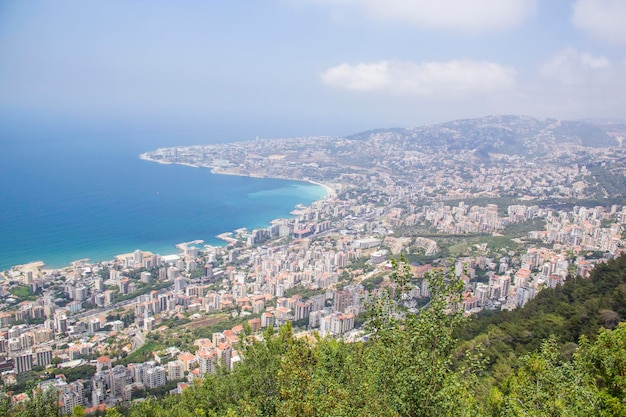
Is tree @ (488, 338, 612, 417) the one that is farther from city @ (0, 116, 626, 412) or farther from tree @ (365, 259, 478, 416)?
city @ (0, 116, 626, 412)

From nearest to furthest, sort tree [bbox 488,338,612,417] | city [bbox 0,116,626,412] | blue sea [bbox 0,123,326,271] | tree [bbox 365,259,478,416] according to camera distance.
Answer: tree [bbox 365,259,478,416]
tree [bbox 488,338,612,417]
city [bbox 0,116,626,412]
blue sea [bbox 0,123,326,271]

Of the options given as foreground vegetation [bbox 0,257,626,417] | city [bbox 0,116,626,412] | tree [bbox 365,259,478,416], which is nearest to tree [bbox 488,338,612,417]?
foreground vegetation [bbox 0,257,626,417]

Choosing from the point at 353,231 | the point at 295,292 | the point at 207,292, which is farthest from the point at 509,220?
the point at 207,292

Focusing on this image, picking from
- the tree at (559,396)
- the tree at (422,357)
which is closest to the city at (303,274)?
the tree at (422,357)

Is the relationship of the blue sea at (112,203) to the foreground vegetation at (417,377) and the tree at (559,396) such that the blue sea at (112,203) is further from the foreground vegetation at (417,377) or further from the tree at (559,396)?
the tree at (559,396)

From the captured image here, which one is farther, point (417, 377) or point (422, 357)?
point (422, 357)

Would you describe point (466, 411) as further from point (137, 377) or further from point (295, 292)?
point (295, 292)

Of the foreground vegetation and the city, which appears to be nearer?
the foreground vegetation

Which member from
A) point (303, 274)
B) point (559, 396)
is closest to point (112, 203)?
point (303, 274)

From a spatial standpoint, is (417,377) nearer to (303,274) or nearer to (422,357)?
(422,357)
